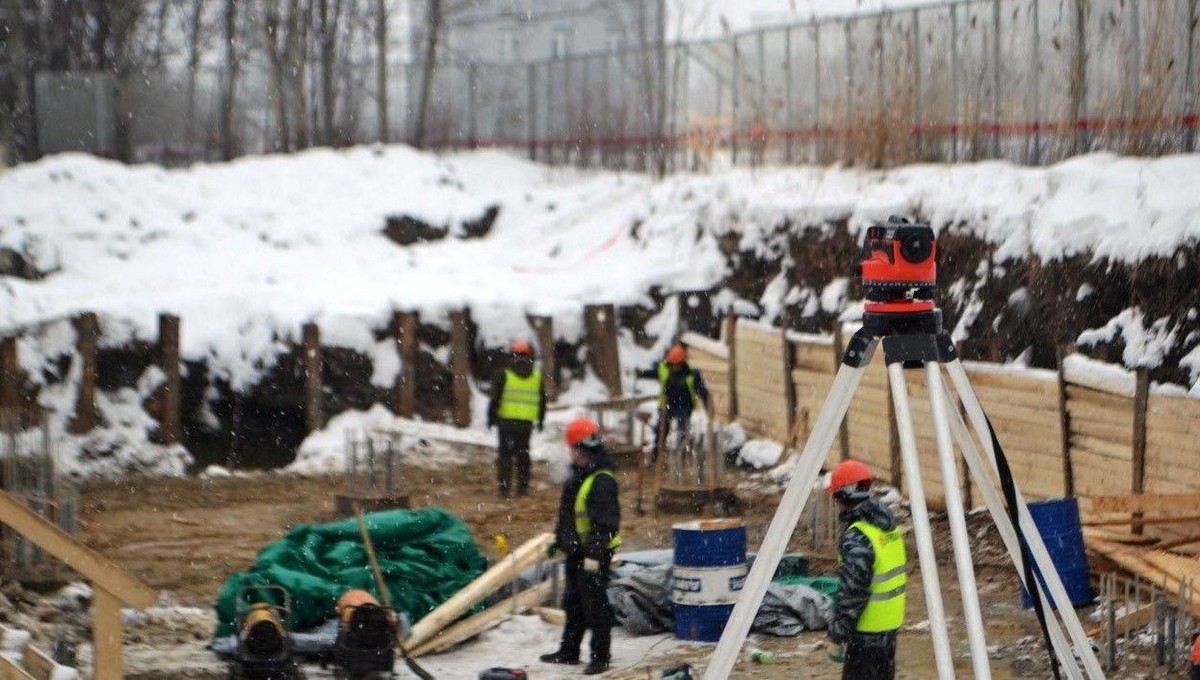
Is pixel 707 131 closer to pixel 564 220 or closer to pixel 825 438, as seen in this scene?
pixel 564 220

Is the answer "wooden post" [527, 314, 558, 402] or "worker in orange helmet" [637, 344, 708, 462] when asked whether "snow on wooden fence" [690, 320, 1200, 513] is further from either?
"wooden post" [527, 314, 558, 402]

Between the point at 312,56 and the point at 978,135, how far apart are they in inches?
922

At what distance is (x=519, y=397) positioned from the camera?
18609 mm

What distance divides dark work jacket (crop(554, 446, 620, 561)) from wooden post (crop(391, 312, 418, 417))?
39.7 feet

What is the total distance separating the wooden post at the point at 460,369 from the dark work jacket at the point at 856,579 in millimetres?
15701

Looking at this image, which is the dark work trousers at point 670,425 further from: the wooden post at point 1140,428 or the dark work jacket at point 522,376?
the wooden post at point 1140,428

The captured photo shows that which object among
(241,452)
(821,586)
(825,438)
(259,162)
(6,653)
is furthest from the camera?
(259,162)

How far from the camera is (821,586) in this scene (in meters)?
12.7

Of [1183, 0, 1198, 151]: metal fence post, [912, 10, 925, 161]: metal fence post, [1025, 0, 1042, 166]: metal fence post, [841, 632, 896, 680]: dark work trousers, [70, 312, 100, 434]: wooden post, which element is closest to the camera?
[841, 632, 896, 680]: dark work trousers

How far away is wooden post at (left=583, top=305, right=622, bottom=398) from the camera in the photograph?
987 inches

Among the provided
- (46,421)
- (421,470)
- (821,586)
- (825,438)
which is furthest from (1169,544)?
(421,470)

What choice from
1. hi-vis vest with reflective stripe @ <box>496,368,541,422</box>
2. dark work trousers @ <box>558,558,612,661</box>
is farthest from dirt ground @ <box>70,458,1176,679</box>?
hi-vis vest with reflective stripe @ <box>496,368,541,422</box>

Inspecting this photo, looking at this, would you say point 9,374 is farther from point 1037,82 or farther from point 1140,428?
point 1140,428

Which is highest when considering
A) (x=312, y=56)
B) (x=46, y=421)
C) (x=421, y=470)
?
(x=312, y=56)
